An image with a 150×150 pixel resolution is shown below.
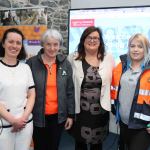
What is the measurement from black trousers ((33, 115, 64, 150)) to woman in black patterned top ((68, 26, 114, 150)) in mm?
A: 184

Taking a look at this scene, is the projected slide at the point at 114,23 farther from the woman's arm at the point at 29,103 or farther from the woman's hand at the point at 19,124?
the woman's hand at the point at 19,124

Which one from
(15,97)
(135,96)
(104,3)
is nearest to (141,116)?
(135,96)

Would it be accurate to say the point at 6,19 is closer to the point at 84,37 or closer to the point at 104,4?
the point at 104,4

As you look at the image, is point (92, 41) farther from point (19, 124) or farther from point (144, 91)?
point (19, 124)

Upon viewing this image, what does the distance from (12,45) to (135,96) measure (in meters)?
1.03

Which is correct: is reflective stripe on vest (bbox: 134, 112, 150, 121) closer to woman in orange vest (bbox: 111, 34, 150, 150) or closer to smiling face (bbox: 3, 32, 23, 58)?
woman in orange vest (bbox: 111, 34, 150, 150)

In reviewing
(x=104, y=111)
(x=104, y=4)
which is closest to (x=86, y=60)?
(x=104, y=111)

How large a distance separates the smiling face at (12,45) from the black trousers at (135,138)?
1.05m

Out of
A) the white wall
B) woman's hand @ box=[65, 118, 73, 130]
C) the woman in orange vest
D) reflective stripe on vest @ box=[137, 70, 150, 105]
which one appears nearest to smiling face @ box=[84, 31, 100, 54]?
the woman in orange vest

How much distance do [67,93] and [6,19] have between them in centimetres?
238

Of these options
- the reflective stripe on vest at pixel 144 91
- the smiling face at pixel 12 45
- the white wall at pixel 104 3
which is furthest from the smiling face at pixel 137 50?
the white wall at pixel 104 3

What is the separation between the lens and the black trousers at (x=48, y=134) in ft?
8.36

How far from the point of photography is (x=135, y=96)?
2256mm

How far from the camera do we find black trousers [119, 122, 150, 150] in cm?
228
